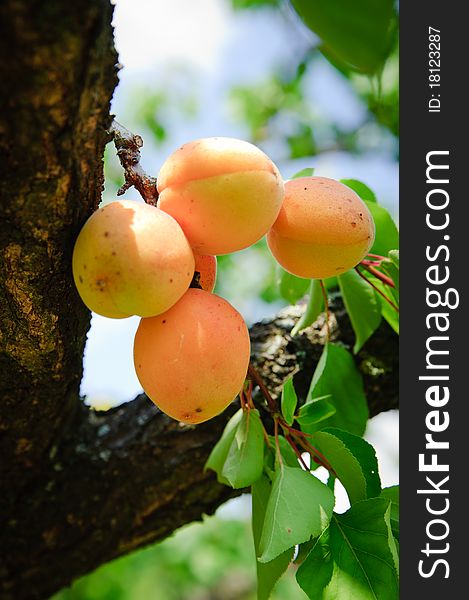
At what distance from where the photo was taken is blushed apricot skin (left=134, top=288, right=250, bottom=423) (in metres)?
0.71

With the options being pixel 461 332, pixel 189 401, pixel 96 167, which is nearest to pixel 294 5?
pixel 96 167

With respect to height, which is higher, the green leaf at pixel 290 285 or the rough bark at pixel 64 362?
the green leaf at pixel 290 285

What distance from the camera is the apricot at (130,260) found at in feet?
2.15

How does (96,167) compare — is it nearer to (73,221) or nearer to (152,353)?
(73,221)

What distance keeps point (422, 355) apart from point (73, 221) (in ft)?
1.81

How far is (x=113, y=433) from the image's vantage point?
1306 millimetres

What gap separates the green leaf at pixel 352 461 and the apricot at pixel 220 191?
33cm

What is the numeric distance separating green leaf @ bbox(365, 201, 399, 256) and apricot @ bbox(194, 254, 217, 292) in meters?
0.46

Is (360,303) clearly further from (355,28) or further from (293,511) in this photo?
(355,28)

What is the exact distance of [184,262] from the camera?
2.23 feet

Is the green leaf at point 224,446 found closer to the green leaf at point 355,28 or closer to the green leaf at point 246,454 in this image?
the green leaf at point 246,454

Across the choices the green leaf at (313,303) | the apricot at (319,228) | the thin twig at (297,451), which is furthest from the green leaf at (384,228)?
the thin twig at (297,451)

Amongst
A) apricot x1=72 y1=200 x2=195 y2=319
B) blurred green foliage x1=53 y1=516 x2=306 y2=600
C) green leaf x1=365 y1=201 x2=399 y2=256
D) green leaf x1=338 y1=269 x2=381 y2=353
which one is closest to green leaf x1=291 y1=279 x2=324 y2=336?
green leaf x1=338 y1=269 x2=381 y2=353

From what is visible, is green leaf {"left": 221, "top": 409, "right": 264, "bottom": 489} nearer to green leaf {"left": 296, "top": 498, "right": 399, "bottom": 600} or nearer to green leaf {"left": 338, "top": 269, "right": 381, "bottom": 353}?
green leaf {"left": 296, "top": 498, "right": 399, "bottom": 600}
